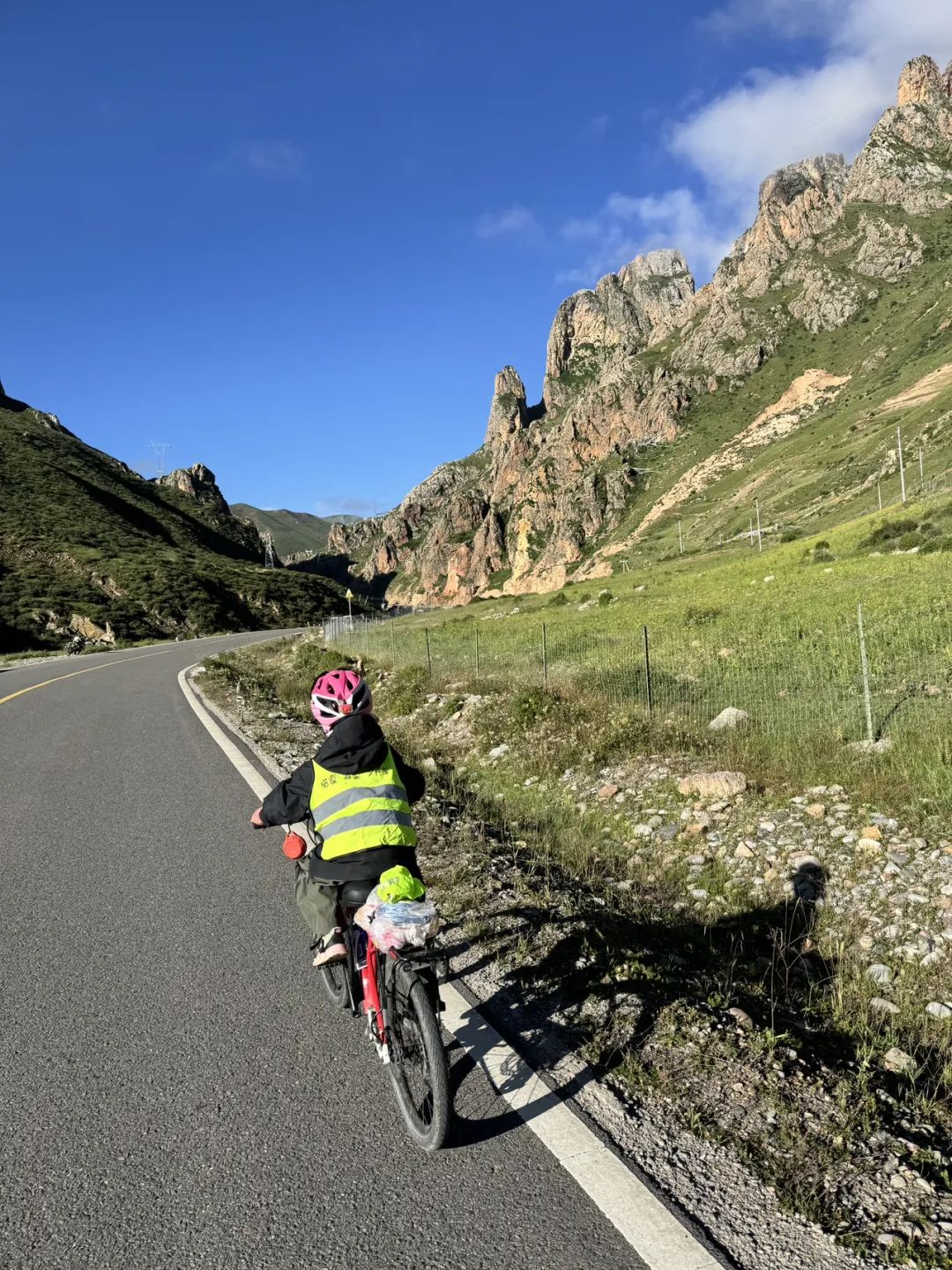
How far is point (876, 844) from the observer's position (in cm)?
579

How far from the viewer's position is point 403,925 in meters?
3.03

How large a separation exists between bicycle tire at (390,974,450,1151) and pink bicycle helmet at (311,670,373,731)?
1.20 metres

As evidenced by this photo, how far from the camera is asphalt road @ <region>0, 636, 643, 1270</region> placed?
→ 7.95 feet

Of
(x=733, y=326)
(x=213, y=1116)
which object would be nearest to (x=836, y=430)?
(x=733, y=326)

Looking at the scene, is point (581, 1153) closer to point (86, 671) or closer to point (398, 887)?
point (398, 887)

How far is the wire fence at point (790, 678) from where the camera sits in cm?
743

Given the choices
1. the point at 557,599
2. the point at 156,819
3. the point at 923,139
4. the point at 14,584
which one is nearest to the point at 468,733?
the point at 156,819

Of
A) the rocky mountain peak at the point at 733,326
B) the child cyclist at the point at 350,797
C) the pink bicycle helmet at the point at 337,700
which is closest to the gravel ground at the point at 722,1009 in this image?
the child cyclist at the point at 350,797

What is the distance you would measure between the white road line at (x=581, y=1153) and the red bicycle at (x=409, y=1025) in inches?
14.5

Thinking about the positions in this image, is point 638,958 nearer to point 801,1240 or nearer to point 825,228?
point 801,1240

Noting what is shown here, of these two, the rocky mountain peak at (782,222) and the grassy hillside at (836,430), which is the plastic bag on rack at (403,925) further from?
the rocky mountain peak at (782,222)

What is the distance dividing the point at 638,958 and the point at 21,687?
20.1 m

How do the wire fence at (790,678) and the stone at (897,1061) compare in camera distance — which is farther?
the wire fence at (790,678)

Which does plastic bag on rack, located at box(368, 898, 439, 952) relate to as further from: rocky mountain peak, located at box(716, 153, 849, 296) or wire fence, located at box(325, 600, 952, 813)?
rocky mountain peak, located at box(716, 153, 849, 296)
